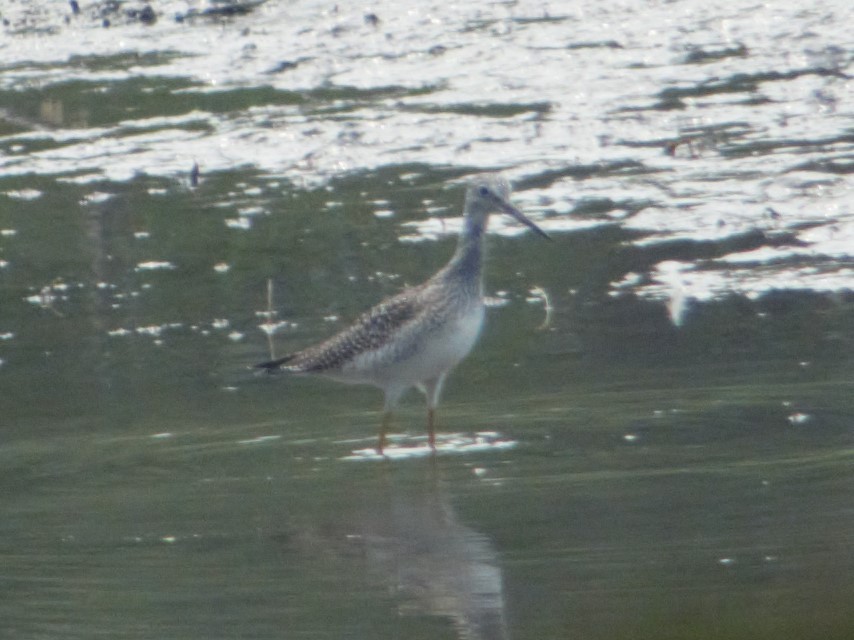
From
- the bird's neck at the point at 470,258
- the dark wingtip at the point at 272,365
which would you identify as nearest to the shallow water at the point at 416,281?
the dark wingtip at the point at 272,365

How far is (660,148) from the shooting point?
14242 millimetres

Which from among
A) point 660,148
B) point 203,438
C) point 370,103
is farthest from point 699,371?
point 370,103

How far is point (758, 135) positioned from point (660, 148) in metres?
0.74

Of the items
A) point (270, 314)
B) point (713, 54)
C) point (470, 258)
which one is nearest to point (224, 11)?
point (713, 54)

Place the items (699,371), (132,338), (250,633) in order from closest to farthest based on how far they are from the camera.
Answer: (250,633) → (699,371) → (132,338)

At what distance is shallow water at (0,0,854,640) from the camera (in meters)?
6.35

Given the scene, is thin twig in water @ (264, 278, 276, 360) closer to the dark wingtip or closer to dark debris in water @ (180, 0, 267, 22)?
the dark wingtip

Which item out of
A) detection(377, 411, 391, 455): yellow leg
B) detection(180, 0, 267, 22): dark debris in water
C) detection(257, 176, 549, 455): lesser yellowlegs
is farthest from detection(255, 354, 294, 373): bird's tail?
detection(180, 0, 267, 22): dark debris in water

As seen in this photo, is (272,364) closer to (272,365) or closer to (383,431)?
(272,365)

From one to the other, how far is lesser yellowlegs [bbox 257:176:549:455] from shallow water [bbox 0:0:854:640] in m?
0.27

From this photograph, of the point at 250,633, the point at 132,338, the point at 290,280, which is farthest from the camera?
the point at 290,280

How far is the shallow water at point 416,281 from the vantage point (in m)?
6.35

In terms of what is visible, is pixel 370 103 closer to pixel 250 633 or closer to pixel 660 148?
pixel 660 148

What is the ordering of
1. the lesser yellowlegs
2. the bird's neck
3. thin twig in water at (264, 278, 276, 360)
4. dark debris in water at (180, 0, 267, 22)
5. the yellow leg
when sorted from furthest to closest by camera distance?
1. dark debris in water at (180, 0, 267, 22)
2. thin twig in water at (264, 278, 276, 360)
3. the bird's neck
4. the lesser yellowlegs
5. the yellow leg
